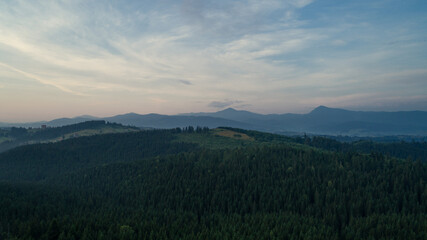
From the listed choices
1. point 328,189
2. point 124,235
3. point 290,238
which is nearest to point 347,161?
point 328,189

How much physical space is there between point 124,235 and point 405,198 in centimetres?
12673

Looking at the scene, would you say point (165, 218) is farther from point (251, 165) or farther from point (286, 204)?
point (251, 165)

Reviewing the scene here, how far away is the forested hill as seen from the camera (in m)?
85.8

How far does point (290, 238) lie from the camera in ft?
269

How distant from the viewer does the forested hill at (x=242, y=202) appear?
3378 inches

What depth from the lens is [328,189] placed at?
130m

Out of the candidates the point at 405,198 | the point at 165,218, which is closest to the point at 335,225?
the point at 405,198

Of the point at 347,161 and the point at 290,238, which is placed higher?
the point at 347,161

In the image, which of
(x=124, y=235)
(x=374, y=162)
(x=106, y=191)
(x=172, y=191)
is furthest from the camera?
(x=106, y=191)

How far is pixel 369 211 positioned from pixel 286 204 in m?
35.6

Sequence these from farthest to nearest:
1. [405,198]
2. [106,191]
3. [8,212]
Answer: [106,191] < [405,198] < [8,212]

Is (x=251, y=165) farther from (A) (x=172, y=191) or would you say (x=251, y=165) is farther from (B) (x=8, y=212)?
(B) (x=8, y=212)

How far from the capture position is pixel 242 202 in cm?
13200

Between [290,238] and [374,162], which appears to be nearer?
[290,238]
